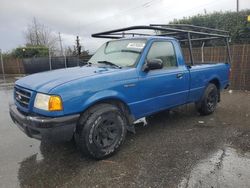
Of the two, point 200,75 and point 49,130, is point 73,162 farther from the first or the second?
point 200,75

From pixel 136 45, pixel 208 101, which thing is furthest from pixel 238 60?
pixel 136 45

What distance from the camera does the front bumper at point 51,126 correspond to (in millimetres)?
3273

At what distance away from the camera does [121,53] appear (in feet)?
15.3

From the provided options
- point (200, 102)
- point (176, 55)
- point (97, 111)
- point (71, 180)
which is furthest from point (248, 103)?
point (71, 180)

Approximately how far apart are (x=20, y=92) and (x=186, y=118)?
382 cm

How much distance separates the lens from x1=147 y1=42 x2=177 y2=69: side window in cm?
464

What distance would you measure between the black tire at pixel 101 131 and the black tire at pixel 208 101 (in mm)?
2569

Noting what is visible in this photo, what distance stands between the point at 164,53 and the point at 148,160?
2149 millimetres

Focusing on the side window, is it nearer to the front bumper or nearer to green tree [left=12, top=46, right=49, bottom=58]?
the front bumper

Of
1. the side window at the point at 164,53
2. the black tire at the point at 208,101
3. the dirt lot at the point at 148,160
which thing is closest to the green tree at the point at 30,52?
the dirt lot at the point at 148,160

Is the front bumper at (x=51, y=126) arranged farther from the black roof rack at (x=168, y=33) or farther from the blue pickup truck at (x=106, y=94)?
the black roof rack at (x=168, y=33)

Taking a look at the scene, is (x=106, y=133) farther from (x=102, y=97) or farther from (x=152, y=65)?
(x=152, y=65)

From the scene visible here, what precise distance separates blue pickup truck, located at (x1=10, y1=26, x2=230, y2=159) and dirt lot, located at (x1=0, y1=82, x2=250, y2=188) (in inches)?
13.9

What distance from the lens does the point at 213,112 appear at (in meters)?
6.46
